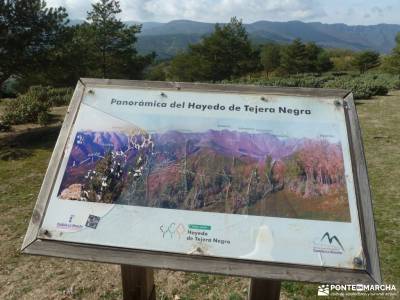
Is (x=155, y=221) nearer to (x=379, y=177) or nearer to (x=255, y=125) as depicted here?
(x=255, y=125)

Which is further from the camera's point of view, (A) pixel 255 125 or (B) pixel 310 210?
(A) pixel 255 125

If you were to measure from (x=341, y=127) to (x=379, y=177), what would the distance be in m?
5.50

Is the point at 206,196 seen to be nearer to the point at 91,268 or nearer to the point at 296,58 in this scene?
the point at 91,268

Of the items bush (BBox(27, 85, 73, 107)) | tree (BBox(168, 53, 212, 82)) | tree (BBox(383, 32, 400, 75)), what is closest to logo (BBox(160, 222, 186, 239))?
bush (BBox(27, 85, 73, 107))

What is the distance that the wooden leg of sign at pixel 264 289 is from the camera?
8.64 ft

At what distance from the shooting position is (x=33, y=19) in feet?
40.8

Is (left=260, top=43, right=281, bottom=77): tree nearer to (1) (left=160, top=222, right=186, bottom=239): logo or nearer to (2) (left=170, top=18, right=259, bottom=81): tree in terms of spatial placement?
(2) (left=170, top=18, right=259, bottom=81): tree

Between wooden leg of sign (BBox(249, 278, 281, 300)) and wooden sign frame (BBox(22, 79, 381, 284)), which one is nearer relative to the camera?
wooden sign frame (BBox(22, 79, 381, 284))

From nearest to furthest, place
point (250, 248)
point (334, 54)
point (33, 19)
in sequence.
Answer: point (250, 248) → point (33, 19) → point (334, 54)

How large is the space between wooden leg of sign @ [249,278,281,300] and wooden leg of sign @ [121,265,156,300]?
0.78 m

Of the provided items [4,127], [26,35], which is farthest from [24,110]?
[26,35]

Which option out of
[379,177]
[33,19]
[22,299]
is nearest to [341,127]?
[22,299]

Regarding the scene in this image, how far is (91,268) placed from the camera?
471cm

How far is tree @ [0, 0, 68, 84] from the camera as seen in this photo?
11.7 metres
